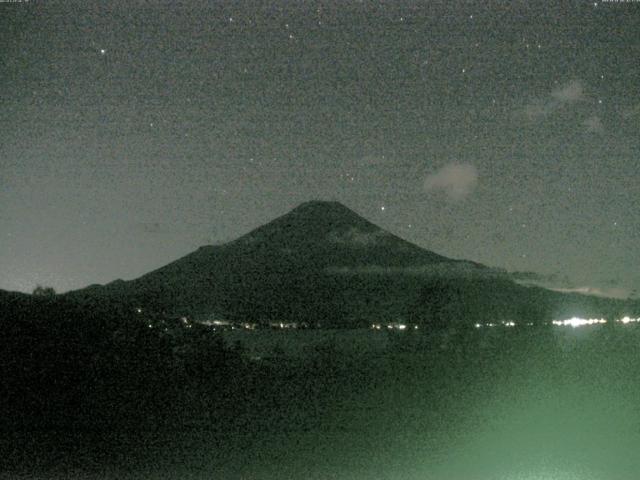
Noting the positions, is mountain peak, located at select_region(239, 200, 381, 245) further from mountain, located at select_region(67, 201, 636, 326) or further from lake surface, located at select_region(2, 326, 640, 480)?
lake surface, located at select_region(2, 326, 640, 480)

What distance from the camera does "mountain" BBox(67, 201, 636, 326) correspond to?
4541cm

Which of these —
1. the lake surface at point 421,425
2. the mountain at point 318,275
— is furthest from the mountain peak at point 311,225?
the lake surface at point 421,425

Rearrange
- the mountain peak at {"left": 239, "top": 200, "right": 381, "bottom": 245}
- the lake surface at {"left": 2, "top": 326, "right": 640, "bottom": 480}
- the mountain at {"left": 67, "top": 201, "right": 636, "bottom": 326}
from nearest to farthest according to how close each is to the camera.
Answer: the lake surface at {"left": 2, "top": 326, "right": 640, "bottom": 480} → the mountain at {"left": 67, "top": 201, "right": 636, "bottom": 326} → the mountain peak at {"left": 239, "top": 200, "right": 381, "bottom": 245}

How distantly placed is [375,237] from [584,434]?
184ft

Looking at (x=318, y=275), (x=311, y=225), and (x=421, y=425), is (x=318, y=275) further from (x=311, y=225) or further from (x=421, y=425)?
(x=421, y=425)

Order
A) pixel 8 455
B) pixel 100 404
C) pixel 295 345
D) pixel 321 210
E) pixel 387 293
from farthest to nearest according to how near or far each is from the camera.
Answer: pixel 321 210 → pixel 387 293 → pixel 295 345 → pixel 100 404 → pixel 8 455

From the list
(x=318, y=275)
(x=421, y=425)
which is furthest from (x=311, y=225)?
(x=421, y=425)

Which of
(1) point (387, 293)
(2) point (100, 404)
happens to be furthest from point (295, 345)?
(1) point (387, 293)

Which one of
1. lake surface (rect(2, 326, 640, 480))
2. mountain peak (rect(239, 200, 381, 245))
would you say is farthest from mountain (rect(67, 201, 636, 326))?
lake surface (rect(2, 326, 640, 480))

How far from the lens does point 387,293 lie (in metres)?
53.8

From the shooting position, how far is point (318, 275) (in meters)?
58.4

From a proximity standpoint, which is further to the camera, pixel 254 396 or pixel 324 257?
pixel 324 257

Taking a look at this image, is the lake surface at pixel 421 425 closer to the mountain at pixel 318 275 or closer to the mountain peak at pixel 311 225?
the mountain at pixel 318 275

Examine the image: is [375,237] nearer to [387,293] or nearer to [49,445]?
[387,293]
